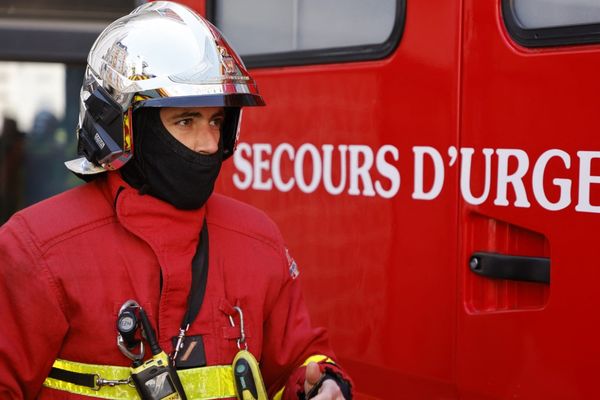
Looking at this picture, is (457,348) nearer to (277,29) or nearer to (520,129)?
(520,129)

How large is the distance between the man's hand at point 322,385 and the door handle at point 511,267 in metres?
0.67

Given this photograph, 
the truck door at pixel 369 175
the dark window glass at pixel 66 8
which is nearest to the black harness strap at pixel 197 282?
the truck door at pixel 369 175

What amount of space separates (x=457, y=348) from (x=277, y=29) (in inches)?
50.7

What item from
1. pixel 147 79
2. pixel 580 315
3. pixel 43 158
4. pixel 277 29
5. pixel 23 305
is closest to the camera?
pixel 23 305

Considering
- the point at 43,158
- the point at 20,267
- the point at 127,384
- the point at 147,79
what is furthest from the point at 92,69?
the point at 43,158

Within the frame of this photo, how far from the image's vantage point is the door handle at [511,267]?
275cm

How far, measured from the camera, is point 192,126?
2385mm

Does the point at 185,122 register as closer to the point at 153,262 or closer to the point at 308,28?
the point at 153,262

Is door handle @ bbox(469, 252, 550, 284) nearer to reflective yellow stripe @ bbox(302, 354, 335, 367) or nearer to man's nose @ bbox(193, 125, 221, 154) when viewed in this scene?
reflective yellow stripe @ bbox(302, 354, 335, 367)

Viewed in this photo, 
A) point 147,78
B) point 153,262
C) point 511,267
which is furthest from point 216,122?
point 511,267

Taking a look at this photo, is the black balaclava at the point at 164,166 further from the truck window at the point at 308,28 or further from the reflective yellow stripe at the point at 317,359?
the truck window at the point at 308,28

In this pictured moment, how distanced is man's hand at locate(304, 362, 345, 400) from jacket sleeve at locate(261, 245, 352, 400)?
74mm

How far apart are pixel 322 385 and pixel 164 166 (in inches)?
22.9

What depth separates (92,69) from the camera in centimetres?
245
